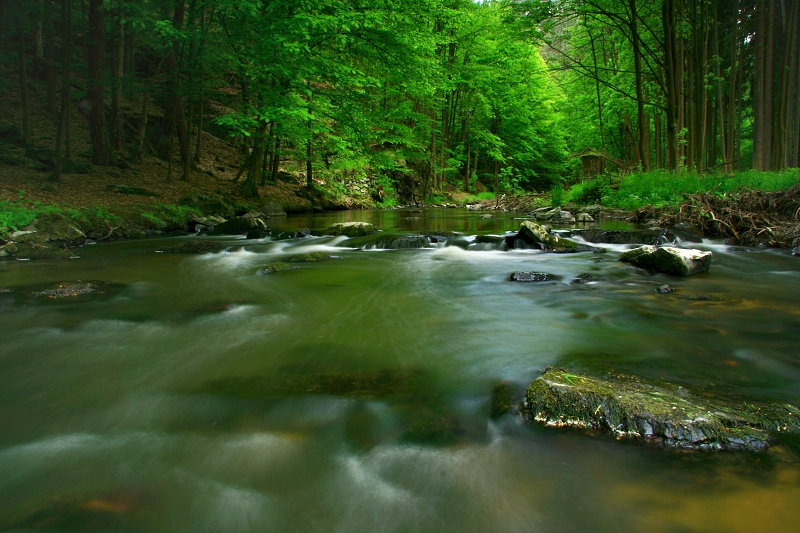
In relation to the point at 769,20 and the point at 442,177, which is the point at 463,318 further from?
the point at 442,177

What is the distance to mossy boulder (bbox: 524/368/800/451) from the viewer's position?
2.19 m

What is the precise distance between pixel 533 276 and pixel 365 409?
477 cm

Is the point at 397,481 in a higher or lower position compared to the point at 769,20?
lower

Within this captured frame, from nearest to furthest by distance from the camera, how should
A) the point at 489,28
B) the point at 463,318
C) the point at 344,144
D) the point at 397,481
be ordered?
the point at 397,481 < the point at 463,318 < the point at 344,144 < the point at 489,28

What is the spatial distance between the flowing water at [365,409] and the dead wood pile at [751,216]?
11.0 feet

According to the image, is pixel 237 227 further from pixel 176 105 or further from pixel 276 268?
pixel 176 105

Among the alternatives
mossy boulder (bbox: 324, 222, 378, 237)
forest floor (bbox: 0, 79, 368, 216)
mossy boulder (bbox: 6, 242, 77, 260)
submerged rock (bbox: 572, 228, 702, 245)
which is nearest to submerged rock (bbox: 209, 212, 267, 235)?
mossy boulder (bbox: 324, 222, 378, 237)

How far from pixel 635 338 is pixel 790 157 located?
15746mm

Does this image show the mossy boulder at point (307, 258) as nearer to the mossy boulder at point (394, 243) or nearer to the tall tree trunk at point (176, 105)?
the mossy boulder at point (394, 243)

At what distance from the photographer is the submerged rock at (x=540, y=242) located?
9.35 meters

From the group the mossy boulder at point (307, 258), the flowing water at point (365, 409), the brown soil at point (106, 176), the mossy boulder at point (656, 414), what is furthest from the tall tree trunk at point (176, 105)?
the mossy boulder at point (656, 414)

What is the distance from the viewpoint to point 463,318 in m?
4.87

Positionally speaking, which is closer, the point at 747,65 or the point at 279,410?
the point at 279,410

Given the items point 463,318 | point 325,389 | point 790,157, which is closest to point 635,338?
point 463,318
